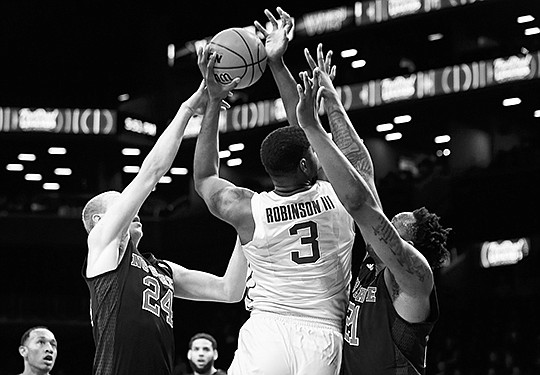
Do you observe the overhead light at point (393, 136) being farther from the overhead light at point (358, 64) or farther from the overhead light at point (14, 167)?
the overhead light at point (14, 167)

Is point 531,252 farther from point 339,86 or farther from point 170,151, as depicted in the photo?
point 170,151

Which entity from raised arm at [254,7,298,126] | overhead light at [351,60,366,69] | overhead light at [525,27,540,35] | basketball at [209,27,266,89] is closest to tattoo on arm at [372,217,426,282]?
raised arm at [254,7,298,126]

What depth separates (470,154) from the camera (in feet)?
86.8

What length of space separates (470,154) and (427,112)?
2.05 m

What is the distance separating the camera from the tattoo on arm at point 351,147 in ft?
18.4

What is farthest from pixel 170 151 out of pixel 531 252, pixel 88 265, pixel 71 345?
pixel 71 345

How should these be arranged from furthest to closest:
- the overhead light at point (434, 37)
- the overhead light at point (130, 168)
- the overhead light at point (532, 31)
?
the overhead light at point (130, 168)
the overhead light at point (434, 37)
the overhead light at point (532, 31)

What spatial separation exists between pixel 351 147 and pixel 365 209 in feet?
2.87

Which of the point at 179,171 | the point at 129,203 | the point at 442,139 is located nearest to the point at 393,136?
the point at 442,139

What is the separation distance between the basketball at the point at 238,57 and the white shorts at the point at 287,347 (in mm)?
1501

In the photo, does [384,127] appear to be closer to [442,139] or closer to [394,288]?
[442,139]

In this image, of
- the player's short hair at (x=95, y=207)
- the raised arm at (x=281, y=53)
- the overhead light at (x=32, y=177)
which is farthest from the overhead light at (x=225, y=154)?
the raised arm at (x=281, y=53)

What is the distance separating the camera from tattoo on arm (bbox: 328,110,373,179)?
560cm

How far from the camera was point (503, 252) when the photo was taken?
2286 centimetres
